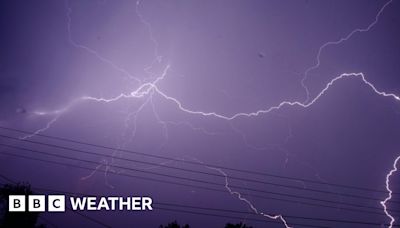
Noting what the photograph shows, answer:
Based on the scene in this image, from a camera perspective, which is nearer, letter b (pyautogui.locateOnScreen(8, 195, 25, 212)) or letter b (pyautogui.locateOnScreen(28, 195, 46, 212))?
letter b (pyautogui.locateOnScreen(28, 195, 46, 212))

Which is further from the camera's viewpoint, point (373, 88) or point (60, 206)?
point (373, 88)

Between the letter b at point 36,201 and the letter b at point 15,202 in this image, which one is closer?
the letter b at point 36,201

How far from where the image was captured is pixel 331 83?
1195 cm

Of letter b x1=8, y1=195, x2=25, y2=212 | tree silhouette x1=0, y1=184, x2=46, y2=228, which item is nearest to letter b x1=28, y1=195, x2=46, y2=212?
letter b x1=8, y1=195, x2=25, y2=212

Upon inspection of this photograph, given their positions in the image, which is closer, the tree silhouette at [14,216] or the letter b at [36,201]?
the letter b at [36,201]

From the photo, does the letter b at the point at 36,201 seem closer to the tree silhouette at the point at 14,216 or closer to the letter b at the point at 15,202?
the letter b at the point at 15,202

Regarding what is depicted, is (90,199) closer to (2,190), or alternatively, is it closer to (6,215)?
(6,215)

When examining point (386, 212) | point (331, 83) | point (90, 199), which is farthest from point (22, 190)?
point (386, 212)

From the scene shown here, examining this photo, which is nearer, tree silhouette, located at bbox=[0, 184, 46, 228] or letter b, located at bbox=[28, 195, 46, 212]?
letter b, located at bbox=[28, 195, 46, 212]

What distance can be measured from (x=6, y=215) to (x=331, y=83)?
14538mm

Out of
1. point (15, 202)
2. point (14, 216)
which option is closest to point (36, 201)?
point (15, 202)

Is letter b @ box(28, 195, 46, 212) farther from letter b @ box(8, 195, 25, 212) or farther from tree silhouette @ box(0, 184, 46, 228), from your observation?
tree silhouette @ box(0, 184, 46, 228)

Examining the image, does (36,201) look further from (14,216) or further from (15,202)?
(14,216)

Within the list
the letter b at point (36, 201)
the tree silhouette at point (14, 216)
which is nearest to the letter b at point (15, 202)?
the letter b at point (36, 201)
